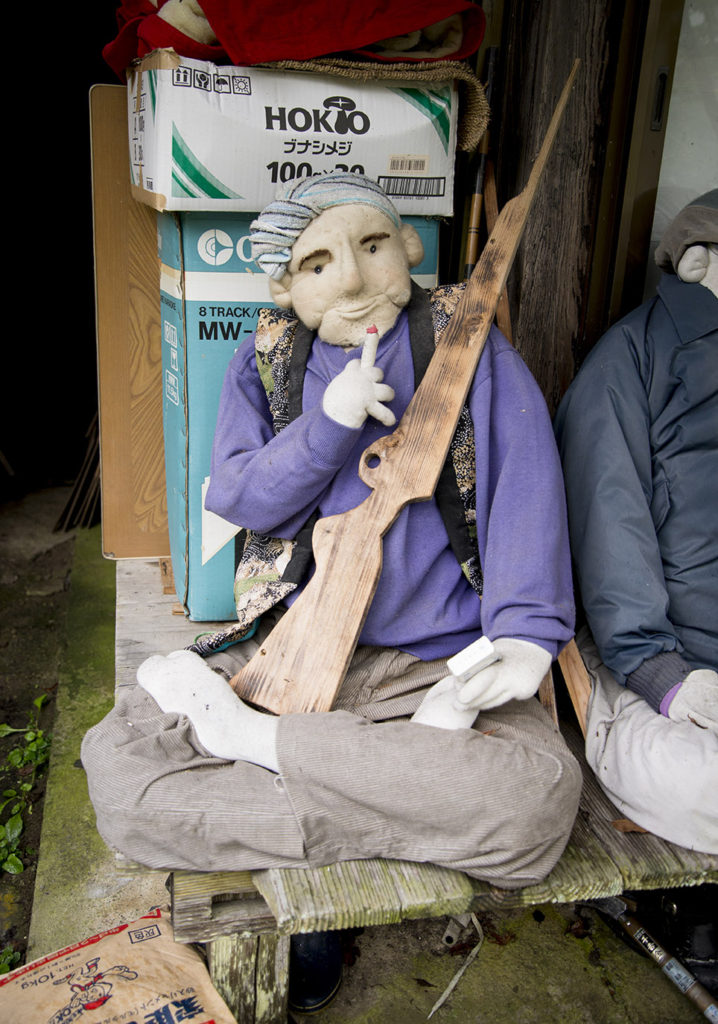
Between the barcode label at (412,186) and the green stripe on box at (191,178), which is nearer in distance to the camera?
the green stripe on box at (191,178)

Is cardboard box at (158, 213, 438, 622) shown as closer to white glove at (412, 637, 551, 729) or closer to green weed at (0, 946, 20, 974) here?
green weed at (0, 946, 20, 974)

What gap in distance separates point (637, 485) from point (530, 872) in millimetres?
963

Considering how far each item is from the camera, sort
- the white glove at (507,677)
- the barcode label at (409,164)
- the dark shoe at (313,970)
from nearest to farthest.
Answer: the white glove at (507,677) < the dark shoe at (313,970) < the barcode label at (409,164)

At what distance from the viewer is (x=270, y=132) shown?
247 cm

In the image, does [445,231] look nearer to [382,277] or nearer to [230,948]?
[382,277]

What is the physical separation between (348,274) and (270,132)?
72 centimetres

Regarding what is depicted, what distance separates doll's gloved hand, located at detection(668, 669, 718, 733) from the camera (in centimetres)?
192

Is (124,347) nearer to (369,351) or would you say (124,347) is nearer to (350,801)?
(369,351)

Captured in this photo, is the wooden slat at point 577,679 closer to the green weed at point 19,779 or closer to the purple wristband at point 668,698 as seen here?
the purple wristband at point 668,698

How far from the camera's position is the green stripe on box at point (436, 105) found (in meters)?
2.56

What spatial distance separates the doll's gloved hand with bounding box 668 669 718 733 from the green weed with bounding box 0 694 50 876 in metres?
2.06

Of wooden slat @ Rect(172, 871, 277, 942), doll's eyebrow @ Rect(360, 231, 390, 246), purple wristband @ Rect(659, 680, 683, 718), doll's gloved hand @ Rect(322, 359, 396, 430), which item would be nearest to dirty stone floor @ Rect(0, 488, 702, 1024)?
wooden slat @ Rect(172, 871, 277, 942)

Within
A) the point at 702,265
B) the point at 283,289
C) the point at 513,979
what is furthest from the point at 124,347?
the point at 513,979

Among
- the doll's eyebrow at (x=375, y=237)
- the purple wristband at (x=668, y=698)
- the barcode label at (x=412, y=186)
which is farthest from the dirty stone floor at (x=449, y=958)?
the barcode label at (x=412, y=186)
